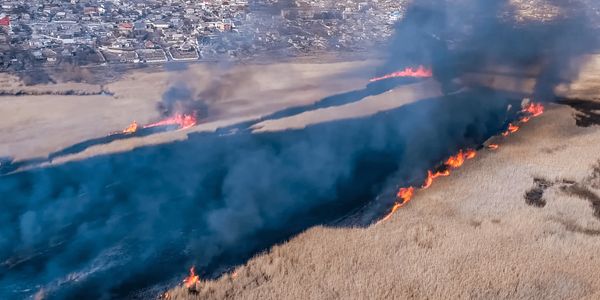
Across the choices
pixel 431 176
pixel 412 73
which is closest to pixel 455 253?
pixel 431 176

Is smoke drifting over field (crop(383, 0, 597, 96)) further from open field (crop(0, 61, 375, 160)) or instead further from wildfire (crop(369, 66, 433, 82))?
open field (crop(0, 61, 375, 160))

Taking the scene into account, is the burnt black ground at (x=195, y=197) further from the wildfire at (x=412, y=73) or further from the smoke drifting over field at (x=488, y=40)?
the smoke drifting over field at (x=488, y=40)

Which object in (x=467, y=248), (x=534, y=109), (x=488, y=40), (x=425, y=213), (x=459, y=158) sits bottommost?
(x=534, y=109)

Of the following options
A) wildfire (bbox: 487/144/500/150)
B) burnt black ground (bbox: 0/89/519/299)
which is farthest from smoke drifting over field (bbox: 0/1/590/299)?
wildfire (bbox: 487/144/500/150)

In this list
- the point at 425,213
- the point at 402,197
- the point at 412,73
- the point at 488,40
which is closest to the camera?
the point at 425,213

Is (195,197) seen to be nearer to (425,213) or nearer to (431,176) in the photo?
(425,213)

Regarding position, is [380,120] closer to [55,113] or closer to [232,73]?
[232,73]
